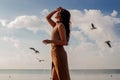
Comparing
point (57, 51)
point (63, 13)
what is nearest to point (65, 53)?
point (57, 51)

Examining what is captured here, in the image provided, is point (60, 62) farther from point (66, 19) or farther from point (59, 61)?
point (66, 19)

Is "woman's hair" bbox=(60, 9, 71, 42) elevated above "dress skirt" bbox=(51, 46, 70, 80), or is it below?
above

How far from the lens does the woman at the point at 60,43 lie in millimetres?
A: 8367

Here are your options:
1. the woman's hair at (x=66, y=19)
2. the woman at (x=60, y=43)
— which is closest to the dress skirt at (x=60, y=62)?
the woman at (x=60, y=43)

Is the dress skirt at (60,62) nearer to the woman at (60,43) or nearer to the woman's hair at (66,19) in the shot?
the woman at (60,43)

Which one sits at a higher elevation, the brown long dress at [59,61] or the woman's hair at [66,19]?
the woman's hair at [66,19]

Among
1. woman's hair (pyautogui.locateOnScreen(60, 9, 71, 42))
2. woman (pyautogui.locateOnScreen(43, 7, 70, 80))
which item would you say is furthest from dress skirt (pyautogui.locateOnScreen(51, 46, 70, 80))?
woman's hair (pyautogui.locateOnScreen(60, 9, 71, 42))

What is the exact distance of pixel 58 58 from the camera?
8383 millimetres

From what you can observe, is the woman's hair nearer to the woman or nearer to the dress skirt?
the woman

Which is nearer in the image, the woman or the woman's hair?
the woman

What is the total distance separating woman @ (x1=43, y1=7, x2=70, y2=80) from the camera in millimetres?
8367

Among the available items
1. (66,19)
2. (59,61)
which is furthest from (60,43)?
(66,19)

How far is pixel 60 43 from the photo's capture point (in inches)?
328

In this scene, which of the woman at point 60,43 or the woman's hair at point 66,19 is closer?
the woman at point 60,43
